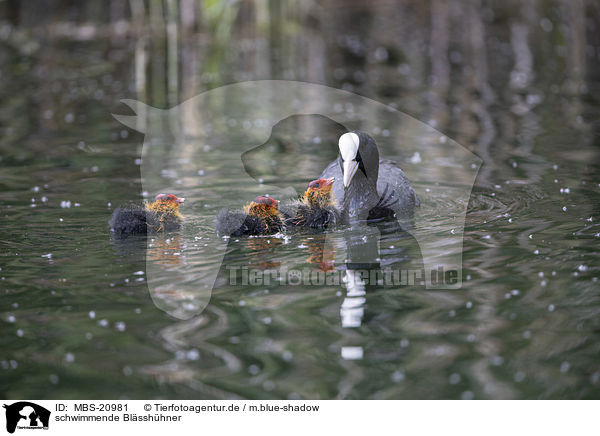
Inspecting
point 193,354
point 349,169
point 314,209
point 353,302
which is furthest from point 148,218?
point 193,354

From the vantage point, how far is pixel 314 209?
20.8ft

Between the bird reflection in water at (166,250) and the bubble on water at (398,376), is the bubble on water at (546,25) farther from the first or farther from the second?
the bubble on water at (398,376)

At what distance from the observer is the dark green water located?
4250 mm

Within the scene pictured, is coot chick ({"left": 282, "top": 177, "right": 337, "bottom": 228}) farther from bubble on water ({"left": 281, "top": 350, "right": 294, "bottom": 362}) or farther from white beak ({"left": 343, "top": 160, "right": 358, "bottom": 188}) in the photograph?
bubble on water ({"left": 281, "top": 350, "right": 294, "bottom": 362})

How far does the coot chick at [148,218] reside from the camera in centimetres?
623

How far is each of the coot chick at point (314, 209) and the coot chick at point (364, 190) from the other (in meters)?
0.14

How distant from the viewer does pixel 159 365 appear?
14.4 ft

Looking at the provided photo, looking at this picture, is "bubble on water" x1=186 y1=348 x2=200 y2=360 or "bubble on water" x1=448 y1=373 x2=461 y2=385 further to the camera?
"bubble on water" x1=186 y1=348 x2=200 y2=360

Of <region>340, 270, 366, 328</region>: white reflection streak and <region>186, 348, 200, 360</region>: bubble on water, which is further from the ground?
<region>340, 270, 366, 328</region>: white reflection streak

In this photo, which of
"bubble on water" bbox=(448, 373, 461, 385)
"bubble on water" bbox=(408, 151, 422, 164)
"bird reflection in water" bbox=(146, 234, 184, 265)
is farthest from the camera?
"bubble on water" bbox=(408, 151, 422, 164)

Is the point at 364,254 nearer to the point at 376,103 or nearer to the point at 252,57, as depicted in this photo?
the point at 376,103
